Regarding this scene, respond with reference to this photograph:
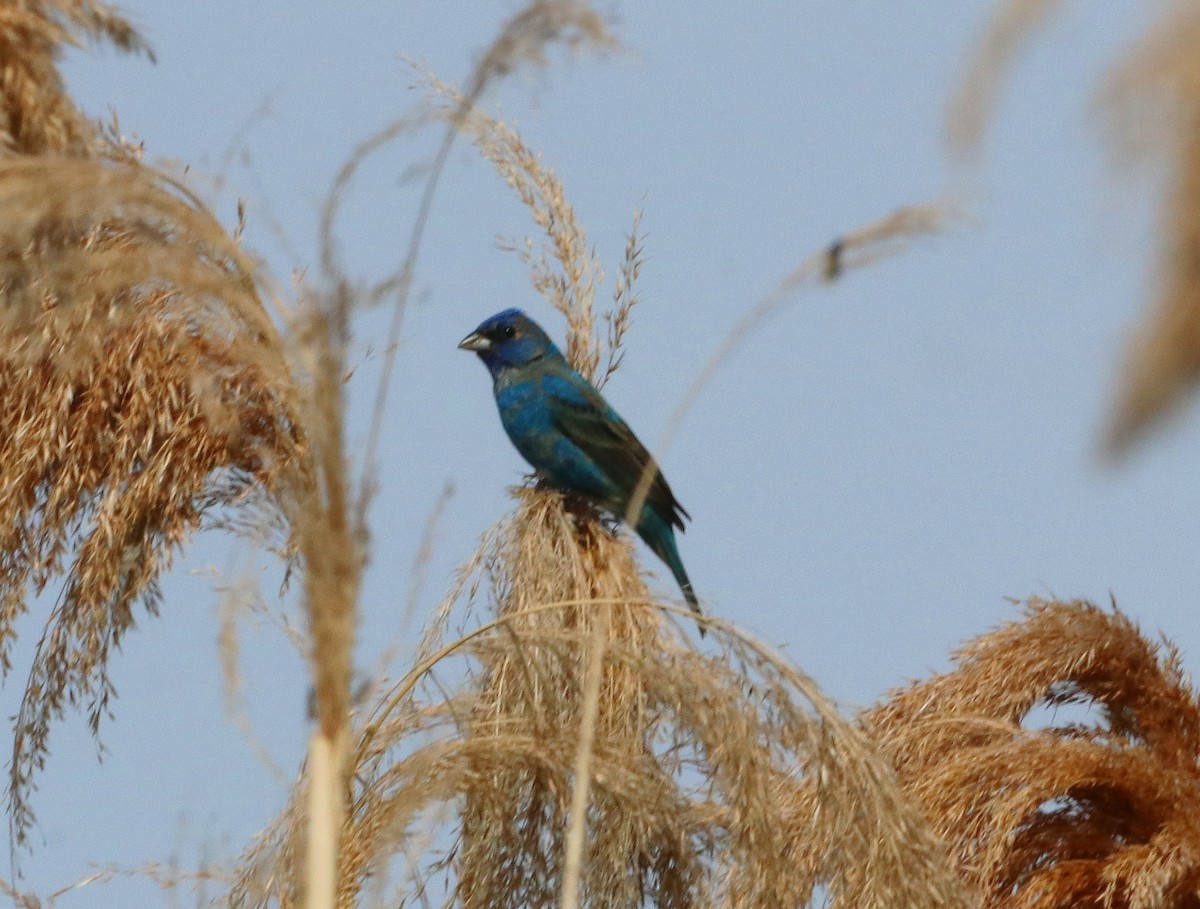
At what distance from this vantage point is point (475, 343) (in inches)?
272

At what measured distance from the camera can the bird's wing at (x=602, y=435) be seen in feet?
20.3

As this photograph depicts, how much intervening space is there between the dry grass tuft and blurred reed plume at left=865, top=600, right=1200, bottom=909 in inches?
33.2

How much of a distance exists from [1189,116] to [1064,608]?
4.06 m

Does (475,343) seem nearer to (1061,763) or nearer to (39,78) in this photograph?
(1061,763)

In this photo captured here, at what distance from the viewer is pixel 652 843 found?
132 inches

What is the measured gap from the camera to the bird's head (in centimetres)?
685

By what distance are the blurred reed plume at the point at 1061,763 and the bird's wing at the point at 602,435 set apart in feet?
6.00

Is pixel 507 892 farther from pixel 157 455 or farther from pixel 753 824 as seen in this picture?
pixel 157 455

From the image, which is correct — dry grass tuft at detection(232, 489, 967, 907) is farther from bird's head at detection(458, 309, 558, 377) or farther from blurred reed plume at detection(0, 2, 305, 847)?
bird's head at detection(458, 309, 558, 377)

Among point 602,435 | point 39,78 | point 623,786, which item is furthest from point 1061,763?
point 39,78

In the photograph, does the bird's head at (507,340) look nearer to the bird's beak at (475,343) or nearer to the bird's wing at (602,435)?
the bird's beak at (475,343)

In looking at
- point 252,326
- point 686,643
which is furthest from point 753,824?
point 252,326

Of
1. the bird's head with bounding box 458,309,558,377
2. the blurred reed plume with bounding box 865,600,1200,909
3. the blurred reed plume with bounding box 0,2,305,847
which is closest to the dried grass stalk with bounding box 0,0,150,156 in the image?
the blurred reed plume with bounding box 0,2,305,847

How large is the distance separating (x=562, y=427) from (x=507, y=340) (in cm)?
72
